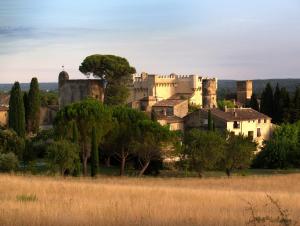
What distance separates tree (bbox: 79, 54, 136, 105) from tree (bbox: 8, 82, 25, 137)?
77.8 ft

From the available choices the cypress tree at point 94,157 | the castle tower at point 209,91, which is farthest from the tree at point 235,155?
the castle tower at point 209,91

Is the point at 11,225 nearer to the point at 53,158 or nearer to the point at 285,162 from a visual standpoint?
the point at 53,158

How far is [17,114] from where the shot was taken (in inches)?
1869

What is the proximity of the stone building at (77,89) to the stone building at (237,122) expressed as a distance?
15.6 m

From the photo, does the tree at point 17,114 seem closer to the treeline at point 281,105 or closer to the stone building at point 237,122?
the stone building at point 237,122

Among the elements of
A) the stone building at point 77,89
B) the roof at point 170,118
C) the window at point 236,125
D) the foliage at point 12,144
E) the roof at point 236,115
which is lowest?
the foliage at point 12,144

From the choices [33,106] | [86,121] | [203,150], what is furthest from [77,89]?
[203,150]

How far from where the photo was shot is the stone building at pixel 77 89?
74562 millimetres

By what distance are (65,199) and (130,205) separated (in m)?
1.76

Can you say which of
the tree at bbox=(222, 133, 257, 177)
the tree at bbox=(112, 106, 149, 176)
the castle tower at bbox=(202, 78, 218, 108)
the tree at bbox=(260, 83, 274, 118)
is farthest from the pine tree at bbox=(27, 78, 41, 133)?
the castle tower at bbox=(202, 78, 218, 108)

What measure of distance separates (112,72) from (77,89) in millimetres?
6117

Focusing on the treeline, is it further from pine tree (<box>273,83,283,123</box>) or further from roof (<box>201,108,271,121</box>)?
roof (<box>201,108,271,121</box>)

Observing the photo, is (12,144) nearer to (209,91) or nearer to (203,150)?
(203,150)

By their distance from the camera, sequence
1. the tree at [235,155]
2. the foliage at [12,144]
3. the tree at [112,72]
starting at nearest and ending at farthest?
1. the foliage at [12,144]
2. the tree at [235,155]
3. the tree at [112,72]
